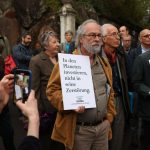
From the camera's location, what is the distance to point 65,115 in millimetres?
4238

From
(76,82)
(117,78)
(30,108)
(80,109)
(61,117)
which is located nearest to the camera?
(30,108)

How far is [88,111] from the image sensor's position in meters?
4.21

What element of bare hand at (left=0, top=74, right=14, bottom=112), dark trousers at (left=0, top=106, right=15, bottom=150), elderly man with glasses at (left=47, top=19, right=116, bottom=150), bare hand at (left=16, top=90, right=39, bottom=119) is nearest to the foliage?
dark trousers at (left=0, top=106, right=15, bottom=150)

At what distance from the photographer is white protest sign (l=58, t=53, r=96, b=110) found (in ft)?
13.4

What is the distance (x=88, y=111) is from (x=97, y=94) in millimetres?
210

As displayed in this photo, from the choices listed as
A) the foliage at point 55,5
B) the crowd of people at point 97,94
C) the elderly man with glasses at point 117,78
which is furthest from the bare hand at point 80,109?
the foliage at point 55,5

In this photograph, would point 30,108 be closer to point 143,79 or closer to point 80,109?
point 80,109

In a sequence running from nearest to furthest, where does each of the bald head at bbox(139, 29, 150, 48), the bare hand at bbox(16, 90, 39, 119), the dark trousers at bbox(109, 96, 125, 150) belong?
the bare hand at bbox(16, 90, 39, 119)
the dark trousers at bbox(109, 96, 125, 150)
the bald head at bbox(139, 29, 150, 48)

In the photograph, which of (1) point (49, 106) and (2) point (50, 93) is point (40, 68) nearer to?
(1) point (49, 106)

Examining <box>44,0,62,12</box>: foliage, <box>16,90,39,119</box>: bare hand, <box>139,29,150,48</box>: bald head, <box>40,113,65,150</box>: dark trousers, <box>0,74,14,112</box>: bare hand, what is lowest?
<box>40,113,65,150</box>: dark trousers

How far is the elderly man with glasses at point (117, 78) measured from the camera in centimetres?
522

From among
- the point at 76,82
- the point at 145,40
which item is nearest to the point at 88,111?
the point at 76,82

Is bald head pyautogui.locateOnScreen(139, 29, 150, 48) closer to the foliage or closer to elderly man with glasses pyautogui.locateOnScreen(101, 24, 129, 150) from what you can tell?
elderly man with glasses pyautogui.locateOnScreen(101, 24, 129, 150)

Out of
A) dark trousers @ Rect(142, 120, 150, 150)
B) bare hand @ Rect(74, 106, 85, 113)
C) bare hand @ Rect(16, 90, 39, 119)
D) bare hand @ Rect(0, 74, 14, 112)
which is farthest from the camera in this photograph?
dark trousers @ Rect(142, 120, 150, 150)
